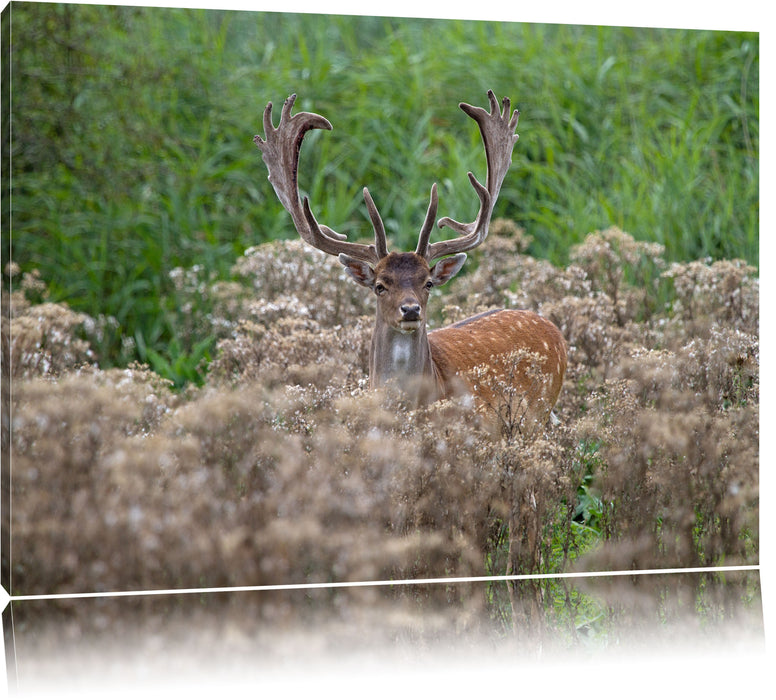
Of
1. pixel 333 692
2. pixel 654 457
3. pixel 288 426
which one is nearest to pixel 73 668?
pixel 333 692

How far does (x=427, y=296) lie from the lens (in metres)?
4.90

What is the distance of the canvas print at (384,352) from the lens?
4.33 metres

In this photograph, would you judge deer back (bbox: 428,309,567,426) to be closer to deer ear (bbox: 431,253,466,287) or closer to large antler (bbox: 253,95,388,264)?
deer ear (bbox: 431,253,466,287)

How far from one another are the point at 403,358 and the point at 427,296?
0.90 ft

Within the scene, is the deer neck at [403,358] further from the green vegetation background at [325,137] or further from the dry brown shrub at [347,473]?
the green vegetation background at [325,137]

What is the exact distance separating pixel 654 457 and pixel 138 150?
441 cm

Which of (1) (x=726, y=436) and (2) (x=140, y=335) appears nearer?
(1) (x=726, y=436)

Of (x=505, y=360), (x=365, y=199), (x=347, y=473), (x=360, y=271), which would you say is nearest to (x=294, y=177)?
(x=365, y=199)

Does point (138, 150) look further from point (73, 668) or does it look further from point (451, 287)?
point (73, 668)

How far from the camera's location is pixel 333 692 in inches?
159

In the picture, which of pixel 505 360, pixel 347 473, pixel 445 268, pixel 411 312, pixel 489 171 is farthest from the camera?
pixel 489 171

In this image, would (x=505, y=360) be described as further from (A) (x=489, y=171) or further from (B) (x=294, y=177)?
(B) (x=294, y=177)

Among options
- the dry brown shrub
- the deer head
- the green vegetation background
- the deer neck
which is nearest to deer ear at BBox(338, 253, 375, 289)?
the deer head

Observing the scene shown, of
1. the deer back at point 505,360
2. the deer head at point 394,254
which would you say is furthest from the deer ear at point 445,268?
the deer back at point 505,360
